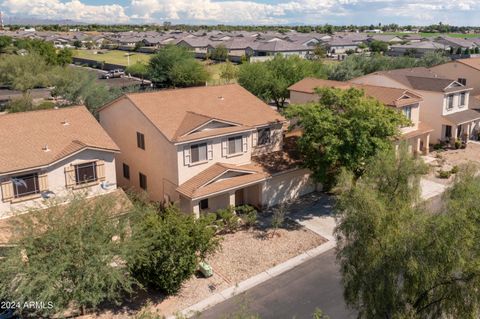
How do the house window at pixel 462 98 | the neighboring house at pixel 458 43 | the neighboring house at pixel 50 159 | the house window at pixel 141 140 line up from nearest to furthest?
the neighboring house at pixel 50 159 → the house window at pixel 141 140 → the house window at pixel 462 98 → the neighboring house at pixel 458 43

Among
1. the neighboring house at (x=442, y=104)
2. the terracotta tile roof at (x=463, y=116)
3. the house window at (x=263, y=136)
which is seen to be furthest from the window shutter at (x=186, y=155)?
the terracotta tile roof at (x=463, y=116)

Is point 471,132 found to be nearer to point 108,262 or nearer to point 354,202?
point 354,202

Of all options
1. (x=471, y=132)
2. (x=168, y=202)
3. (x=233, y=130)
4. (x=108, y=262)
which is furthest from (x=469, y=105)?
(x=108, y=262)

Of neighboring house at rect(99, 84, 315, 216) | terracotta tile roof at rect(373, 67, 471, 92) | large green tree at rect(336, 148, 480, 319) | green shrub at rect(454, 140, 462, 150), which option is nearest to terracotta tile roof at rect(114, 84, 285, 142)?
neighboring house at rect(99, 84, 315, 216)

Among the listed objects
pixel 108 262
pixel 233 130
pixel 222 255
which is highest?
pixel 233 130

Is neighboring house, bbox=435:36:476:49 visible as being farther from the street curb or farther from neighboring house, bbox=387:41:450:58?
the street curb

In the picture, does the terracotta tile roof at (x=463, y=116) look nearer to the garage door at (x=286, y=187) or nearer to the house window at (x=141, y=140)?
the garage door at (x=286, y=187)
